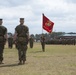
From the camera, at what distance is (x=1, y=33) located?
53.7ft

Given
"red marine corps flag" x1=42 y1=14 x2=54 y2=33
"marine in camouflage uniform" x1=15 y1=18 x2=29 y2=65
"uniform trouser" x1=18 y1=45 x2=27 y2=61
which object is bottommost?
"uniform trouser" x1=18 y1=45 x2=27 y2=61

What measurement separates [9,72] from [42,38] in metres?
20.8

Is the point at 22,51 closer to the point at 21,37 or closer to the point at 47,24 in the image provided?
the point at 21,37

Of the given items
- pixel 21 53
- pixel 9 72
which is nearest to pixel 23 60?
pixel 21 53

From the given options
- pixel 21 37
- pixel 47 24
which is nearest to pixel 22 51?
pixel 21 37

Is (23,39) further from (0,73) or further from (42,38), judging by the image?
(42,38)

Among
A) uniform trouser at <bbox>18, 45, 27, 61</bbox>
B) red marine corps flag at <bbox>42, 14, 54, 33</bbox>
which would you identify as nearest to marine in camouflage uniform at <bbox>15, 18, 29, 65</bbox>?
uniform trouser at <bbox>18, 45, 27, 61</bbox>

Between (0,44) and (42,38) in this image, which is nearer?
(0,44)

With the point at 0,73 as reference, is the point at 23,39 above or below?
above

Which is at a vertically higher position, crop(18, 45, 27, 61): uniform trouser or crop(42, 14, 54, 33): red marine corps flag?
crop(42, 14, 54, 33): red marine corps flag

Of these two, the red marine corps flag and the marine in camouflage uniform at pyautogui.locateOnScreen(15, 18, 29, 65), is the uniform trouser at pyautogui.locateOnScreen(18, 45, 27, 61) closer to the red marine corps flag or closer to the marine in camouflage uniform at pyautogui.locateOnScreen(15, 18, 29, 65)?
the marine in camouflage uniform at pyautogui.locateOnScreen(15, 18, 29, 65)

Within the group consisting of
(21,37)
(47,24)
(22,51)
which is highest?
(47,24)

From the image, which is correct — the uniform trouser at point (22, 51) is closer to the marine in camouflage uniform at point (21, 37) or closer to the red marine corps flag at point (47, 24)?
the marine in camouflage uniform at point (21, 37)

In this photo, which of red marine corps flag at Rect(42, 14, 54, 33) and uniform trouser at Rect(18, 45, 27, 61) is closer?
uniform trouser at Rect(18, 45, 27, 61)
